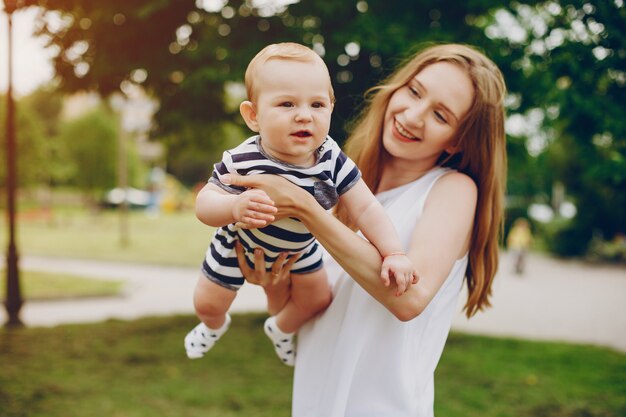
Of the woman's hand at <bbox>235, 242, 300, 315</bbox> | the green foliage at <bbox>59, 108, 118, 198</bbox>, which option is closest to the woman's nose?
the woman's hand at <bbox>235, 242, 300, 315</bbox>

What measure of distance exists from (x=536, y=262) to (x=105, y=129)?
2290 cm

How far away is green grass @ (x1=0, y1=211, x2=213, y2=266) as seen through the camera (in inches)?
683

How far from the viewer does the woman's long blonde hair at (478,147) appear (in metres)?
2.02

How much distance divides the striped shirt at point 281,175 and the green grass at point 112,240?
47.4 feet

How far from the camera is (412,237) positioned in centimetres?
192

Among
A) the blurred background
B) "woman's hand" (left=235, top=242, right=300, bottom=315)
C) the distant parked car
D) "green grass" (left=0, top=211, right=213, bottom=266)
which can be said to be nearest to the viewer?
Result: "woman's hand" (left=235, top=242, right=300, bottom=315)

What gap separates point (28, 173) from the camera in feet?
98.8

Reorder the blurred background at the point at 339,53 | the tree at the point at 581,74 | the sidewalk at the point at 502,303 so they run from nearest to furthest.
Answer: the tree at the point at 581,74, the blurred background at the point at 339,53, the sidewalk at the point at 502,303

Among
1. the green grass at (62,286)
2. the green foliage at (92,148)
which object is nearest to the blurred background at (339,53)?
the green grass at (62,286)

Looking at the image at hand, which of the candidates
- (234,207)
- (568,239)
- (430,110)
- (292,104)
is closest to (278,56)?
(292,104)

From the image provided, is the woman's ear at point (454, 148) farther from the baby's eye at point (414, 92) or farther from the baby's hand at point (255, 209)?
the baby's hand at point (255, 209)

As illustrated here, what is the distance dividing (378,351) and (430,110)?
0.80 meters

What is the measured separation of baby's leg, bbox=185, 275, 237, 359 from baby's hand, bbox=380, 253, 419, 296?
575 mm

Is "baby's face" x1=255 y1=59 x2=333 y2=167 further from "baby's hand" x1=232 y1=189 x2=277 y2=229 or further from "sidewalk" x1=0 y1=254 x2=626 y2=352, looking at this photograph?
"sidewalk" x1=0 y1=254 x2=626 y2=352
